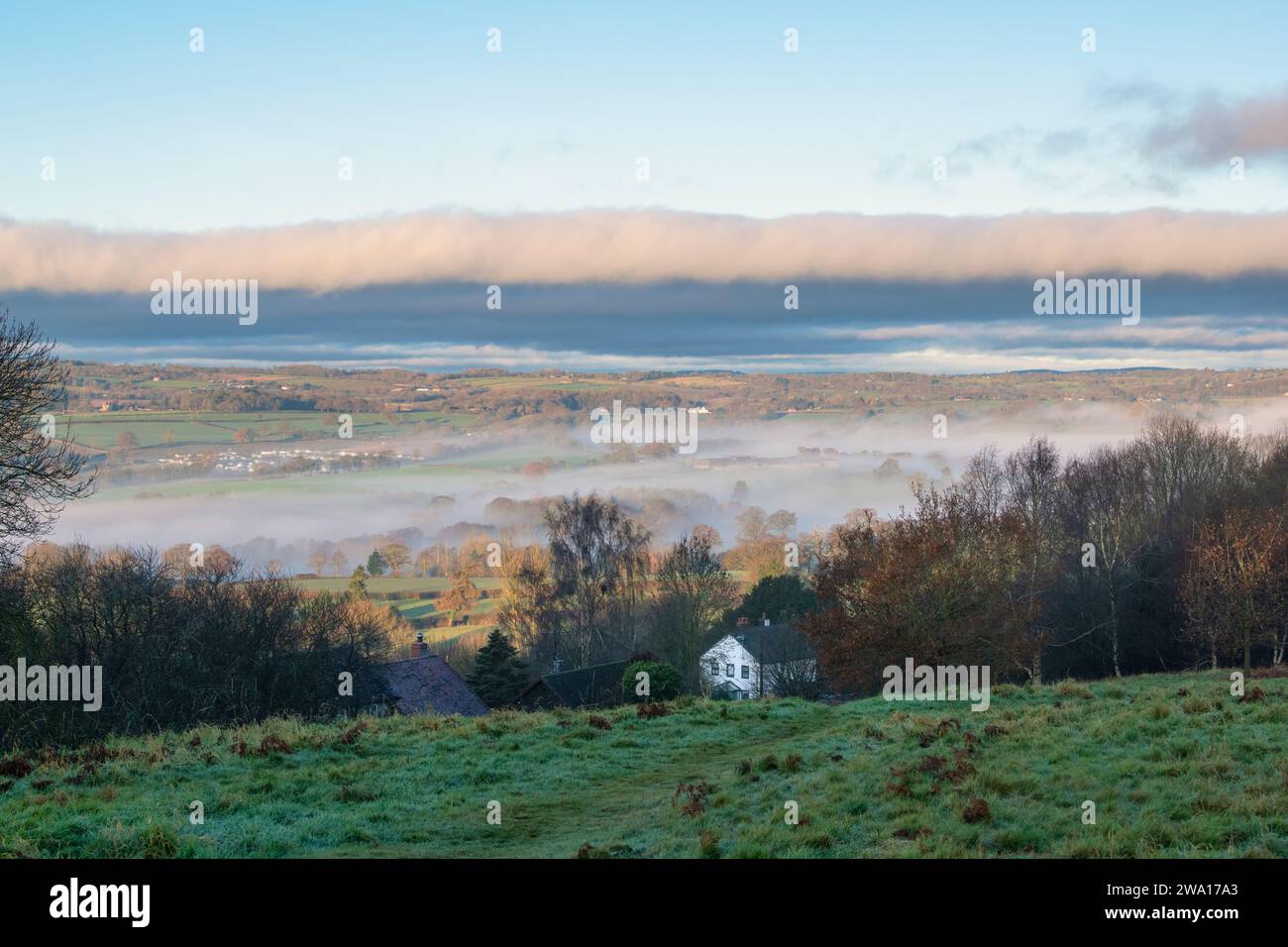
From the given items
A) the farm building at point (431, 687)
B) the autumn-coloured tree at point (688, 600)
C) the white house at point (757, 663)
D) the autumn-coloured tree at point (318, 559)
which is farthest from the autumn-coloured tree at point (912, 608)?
the autumn-coloured tree at point (318, 559)

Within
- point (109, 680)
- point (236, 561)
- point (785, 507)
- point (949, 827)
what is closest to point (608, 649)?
point (236, 561)

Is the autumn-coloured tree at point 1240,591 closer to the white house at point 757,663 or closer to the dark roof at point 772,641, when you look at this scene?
the dark roof at point 772,641

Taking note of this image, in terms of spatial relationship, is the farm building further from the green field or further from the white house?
the green field

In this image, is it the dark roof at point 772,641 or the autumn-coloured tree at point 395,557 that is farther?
the autumn-coloured tree at point 395,557

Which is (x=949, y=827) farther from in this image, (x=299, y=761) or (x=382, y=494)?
(x=382, y=494)

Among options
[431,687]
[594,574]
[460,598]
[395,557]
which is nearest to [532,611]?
[594,574]

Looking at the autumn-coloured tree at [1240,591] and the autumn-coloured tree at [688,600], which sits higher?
the autumn-coloured tree at [1240,591]

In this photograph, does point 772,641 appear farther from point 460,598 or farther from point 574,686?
point 460,598

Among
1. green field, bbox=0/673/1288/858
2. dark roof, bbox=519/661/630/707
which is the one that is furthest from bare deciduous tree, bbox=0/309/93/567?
dark roof, bbox=519/661/630/707
